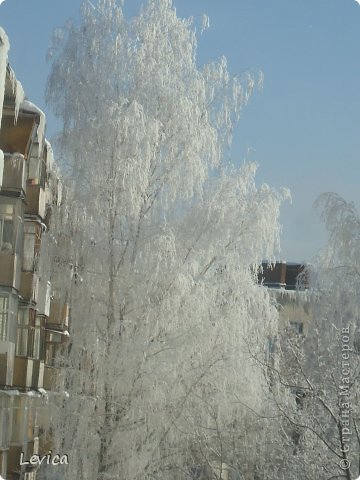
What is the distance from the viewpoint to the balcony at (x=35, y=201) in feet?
63.7

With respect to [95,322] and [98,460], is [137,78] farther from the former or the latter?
[98,460]

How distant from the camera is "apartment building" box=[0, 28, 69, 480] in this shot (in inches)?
669

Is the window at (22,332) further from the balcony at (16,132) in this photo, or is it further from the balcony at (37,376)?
the balcony at (16,132)

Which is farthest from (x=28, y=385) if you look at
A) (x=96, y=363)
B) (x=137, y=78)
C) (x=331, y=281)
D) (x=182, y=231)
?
(x=331, y=281)

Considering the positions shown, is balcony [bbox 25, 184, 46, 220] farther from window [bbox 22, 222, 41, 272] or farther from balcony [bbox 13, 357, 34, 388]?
balcony [bbox 13, 357, 34, 388]

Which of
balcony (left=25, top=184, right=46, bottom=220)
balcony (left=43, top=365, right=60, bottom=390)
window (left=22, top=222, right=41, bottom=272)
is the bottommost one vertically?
balcony (left=43, top=365, right=60, bottom=390)

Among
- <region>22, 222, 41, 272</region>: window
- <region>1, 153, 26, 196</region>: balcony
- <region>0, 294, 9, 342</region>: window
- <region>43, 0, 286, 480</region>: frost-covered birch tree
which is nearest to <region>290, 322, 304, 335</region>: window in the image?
<region>43, 0, 286, 480</region>: frost-covered birch tree

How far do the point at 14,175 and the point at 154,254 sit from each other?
141 inches

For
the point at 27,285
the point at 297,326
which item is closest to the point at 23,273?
the point at 27,285

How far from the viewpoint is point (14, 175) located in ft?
59.2

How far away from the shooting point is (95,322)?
16.0 m

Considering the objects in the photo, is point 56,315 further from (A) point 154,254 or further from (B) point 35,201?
(A) point 154,254

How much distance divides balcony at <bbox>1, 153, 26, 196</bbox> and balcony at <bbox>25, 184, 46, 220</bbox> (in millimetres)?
1256

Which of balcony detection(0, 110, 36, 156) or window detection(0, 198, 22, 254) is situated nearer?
window detection(0, 198, 22, 254)
